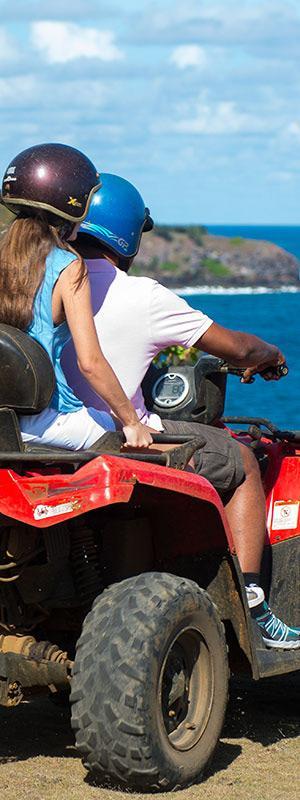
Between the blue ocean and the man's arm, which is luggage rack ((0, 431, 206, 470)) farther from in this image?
the blue ocean

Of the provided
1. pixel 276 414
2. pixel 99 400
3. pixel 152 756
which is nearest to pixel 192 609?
pixel 152 756

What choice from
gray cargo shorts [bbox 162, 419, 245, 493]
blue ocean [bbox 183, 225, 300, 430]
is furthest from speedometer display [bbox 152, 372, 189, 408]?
blue ocean [bbox 183, 225, 300, 430]

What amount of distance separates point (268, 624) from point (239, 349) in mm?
1068

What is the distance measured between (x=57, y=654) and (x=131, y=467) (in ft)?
2.44

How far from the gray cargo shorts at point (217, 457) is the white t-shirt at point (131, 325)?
12.0 inches

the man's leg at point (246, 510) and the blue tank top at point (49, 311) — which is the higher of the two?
the blue tank top at point (49, 311)

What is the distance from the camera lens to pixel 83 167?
19.0ft

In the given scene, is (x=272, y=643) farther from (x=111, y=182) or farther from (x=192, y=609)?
(x=111, y=182)

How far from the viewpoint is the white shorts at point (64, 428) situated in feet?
18.1

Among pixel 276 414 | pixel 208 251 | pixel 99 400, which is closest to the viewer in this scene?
pixel 99 400

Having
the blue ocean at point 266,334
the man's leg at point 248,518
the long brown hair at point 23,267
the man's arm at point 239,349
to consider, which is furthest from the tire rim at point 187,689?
the blue ocean at point 266,334

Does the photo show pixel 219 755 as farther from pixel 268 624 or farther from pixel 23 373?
pixel 23 373

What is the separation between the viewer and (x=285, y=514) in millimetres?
6688

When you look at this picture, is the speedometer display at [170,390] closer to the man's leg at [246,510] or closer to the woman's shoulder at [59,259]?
the man's leg at [246,510]
